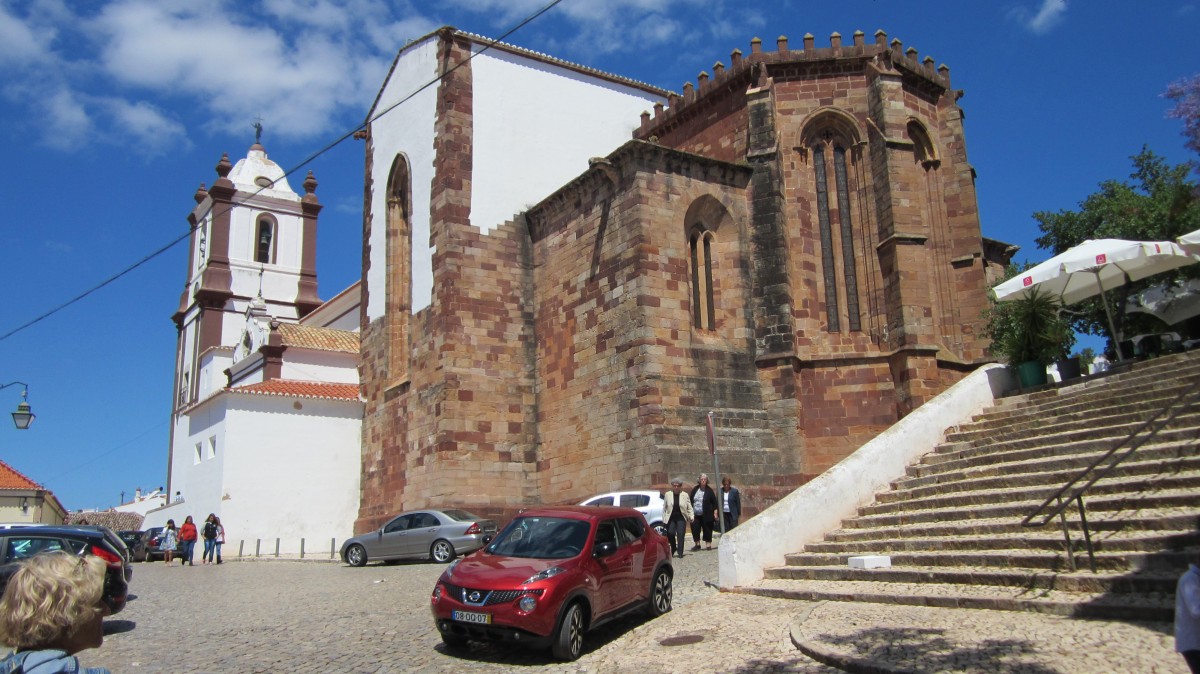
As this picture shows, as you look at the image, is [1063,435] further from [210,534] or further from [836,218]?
[210,534]

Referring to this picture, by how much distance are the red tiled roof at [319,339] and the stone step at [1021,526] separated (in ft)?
77.1

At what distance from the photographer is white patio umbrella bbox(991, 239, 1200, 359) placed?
1488 centimetres

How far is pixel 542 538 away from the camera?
10.1 metres

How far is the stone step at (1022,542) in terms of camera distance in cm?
854

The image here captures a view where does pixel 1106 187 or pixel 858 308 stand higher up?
pixel 1106 187

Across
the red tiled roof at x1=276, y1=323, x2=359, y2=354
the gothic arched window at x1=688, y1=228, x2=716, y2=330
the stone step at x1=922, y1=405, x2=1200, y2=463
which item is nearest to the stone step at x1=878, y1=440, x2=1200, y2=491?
the stone step at x1=922, y1=405, x2=1200, y2=463

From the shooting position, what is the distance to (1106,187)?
2330cm

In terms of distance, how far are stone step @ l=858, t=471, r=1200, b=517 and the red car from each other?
364cm

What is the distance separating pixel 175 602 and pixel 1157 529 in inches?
527

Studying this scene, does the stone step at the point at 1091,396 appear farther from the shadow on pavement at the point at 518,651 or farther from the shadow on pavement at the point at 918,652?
the shadow on pavement at the point at 518,651

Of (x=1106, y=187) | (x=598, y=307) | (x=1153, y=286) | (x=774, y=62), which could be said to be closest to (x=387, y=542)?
(x=598, y=307)

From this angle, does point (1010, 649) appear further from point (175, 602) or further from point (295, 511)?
point (295, 511)

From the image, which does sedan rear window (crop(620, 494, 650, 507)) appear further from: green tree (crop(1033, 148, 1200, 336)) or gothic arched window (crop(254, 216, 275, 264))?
gothic arched window (crop(254, 216, 275, 264))

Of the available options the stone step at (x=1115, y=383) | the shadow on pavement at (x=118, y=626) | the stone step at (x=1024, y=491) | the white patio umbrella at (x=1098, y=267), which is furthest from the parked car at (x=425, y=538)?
the white patio umbrella at (x=1098, y=267)
